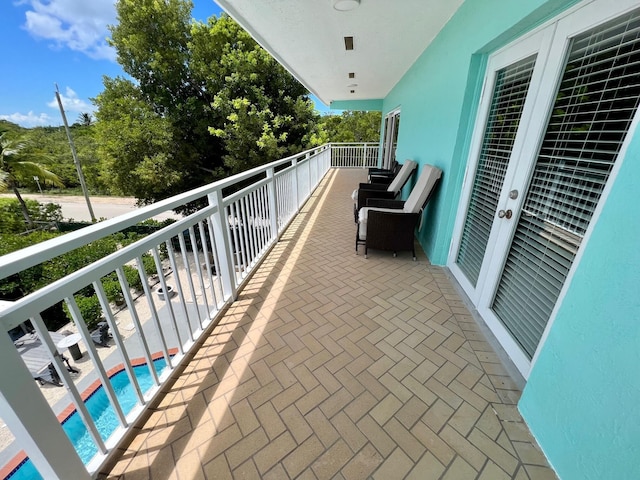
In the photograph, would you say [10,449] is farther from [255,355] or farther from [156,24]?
[156,24]

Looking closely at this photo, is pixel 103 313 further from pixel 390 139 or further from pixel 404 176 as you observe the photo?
pixel 390 139

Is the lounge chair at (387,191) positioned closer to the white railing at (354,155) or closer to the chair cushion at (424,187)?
the chair cushion at (424,187)

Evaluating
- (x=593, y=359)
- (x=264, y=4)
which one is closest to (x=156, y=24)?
(x=264, y=4)

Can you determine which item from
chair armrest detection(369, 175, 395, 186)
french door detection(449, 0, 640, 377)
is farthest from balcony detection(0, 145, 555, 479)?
chair armrest detection(369, 175, 395, 186)

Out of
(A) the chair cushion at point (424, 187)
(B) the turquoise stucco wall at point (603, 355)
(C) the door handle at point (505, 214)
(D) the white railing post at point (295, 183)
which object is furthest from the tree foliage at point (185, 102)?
(B) the turquoise stucco wall at point (603, 355)

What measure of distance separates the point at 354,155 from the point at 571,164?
12.0 meters

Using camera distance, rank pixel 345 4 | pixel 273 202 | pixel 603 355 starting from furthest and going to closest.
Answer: pixel 273 202
pixel 345 4
pixel 603 355

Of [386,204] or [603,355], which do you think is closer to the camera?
[603,355]

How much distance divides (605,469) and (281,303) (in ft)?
6.87

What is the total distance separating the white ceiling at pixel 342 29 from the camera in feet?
8.77

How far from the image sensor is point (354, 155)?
508 inches

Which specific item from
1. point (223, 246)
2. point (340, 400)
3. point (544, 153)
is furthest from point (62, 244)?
point (544, 153)

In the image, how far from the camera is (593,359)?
1.06 m

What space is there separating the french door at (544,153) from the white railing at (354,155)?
10.7 m
